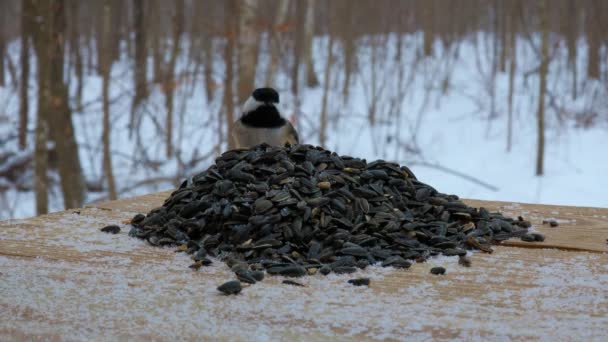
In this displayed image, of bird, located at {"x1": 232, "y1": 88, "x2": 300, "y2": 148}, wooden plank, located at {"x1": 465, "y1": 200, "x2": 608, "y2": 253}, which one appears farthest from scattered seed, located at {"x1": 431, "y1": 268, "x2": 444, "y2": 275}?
bird, located at {"x1": 232, "y1": 88, "x2": 300, "y2": 148}

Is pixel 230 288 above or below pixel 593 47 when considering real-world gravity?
below

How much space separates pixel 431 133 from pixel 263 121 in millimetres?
6672

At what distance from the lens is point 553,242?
5.99 ft

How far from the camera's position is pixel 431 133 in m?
9.22

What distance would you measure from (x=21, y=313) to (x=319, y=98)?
33.9ft

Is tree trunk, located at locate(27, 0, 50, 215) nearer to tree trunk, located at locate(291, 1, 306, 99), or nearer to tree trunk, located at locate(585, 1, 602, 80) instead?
tree trunk, located at locate(291, 1, 306, 99)

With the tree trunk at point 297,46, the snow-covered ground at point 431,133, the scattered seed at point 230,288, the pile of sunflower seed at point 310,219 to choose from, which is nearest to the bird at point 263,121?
the pile of sunflower seed at point 310,219

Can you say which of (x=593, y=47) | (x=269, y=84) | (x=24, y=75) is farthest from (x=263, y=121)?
(x=593, y=47)

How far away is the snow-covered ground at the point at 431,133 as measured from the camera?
22.0 ft

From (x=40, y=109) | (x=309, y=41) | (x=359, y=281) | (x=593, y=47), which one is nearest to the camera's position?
(x=359, y=281)

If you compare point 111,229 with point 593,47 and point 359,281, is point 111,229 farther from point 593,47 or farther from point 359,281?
point 593,47

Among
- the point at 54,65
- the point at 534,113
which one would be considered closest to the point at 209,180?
the point at 54,65

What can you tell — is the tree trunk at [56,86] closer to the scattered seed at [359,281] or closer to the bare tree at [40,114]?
the bare tree at [40,114]

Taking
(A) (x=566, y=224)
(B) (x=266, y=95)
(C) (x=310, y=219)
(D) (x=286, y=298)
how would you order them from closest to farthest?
1. (D) (x=286, y=298)
2. (C) (x=310, y=219)
3. (A) (x=566, y=224)
4. (B) (x=266, y=95)
